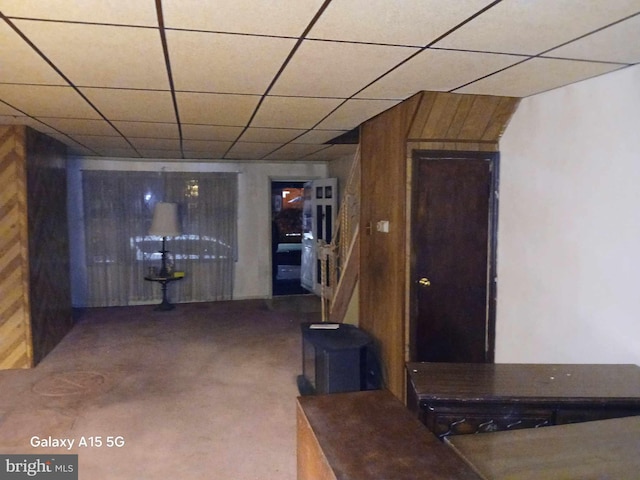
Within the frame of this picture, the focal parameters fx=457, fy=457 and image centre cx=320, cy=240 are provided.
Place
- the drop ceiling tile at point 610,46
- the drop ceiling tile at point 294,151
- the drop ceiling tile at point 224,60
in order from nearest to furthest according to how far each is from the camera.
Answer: the drop ceiling tile at point 610,46 < the drop ceiling tile at point 224,60 < the drop ceiling tile at point 294,151

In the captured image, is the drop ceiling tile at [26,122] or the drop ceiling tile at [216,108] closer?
the drop ceiling tile at [216,108]

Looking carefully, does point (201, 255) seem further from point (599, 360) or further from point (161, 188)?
point (599, 360)

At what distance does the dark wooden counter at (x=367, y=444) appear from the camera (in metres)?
1.26

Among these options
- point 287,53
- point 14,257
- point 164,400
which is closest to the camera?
point 287,53

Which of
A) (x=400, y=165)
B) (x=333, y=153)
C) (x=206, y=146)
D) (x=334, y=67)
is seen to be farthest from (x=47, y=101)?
(x=333, y=153)

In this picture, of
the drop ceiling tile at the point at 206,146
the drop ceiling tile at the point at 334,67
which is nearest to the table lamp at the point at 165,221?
the drop ceiling tile at the point at 206,146

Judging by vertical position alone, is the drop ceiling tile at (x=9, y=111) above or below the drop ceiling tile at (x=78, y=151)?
below

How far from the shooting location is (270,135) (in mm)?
4637

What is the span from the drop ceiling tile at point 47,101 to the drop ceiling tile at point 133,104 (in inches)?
4.1

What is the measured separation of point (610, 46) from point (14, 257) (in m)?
4.81

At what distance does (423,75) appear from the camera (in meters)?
2.49

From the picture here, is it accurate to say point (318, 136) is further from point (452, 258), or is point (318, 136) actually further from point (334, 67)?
point (334, 67)

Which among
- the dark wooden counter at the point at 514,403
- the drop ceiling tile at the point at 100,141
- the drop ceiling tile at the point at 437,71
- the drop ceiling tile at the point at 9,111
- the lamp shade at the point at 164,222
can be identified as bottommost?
the dark wooden counter at the point at 514,403

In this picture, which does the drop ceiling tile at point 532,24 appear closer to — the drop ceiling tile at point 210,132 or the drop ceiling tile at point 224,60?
the drop ceiling tile at point 224,60
